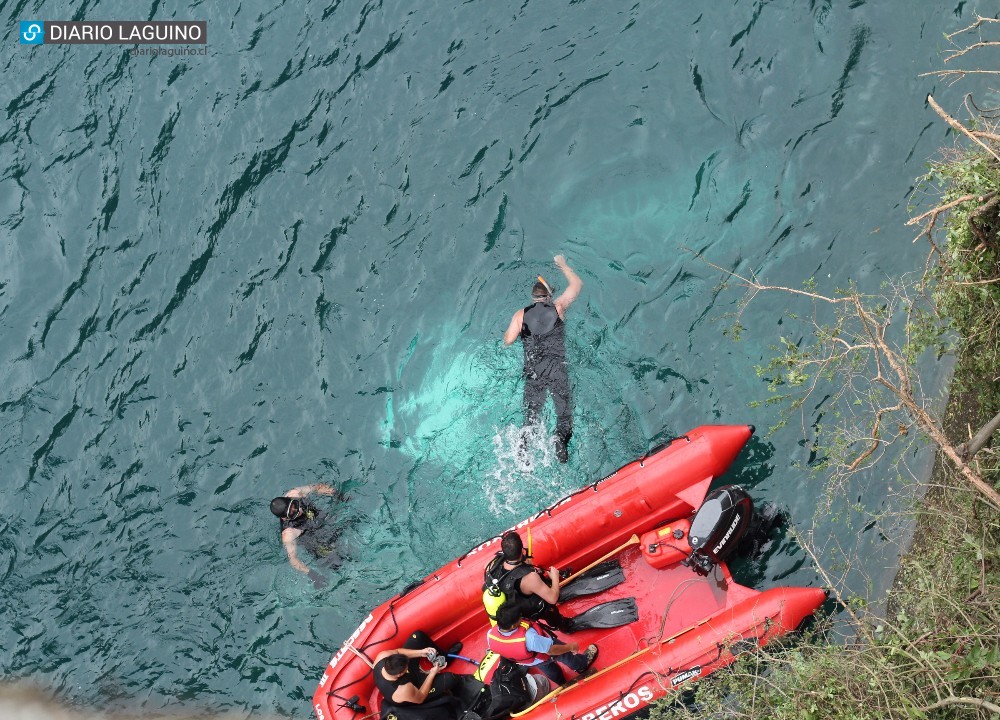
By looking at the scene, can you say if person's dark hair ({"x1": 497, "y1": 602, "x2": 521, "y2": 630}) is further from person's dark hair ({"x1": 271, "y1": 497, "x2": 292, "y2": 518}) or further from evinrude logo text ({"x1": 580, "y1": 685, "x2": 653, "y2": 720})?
person's dark hair ({"x1": 271, "y1": 497, "x2": 292, "y2": 518})

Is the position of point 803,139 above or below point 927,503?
above

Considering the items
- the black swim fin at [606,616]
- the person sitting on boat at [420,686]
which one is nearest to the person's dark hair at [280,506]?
the person sitting on boat at [420,686]

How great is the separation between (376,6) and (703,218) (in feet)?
18.2

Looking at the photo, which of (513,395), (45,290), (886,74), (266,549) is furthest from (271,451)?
(886,74)

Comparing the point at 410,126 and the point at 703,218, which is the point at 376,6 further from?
the point at 703,218

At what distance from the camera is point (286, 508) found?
8.27 metres

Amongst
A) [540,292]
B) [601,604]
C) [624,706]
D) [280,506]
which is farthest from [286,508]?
[624,706]

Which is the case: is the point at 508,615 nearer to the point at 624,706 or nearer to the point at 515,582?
the point at 515,582

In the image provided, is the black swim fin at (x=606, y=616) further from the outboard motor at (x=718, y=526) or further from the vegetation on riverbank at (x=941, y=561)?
the vegetation on riverbank at (x=941, y=561)

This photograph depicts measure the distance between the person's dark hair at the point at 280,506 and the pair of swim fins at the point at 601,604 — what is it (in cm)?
287

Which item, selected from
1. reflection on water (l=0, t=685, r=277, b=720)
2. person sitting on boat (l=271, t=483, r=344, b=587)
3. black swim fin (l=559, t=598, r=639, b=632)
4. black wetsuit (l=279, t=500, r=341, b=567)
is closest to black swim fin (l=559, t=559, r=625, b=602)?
black swim fin (l=559, t=598, r=639, b=632)

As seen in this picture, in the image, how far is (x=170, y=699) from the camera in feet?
29.4

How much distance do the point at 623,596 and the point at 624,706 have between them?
1101mm

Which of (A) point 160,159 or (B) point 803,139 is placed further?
(A) point 160,159
